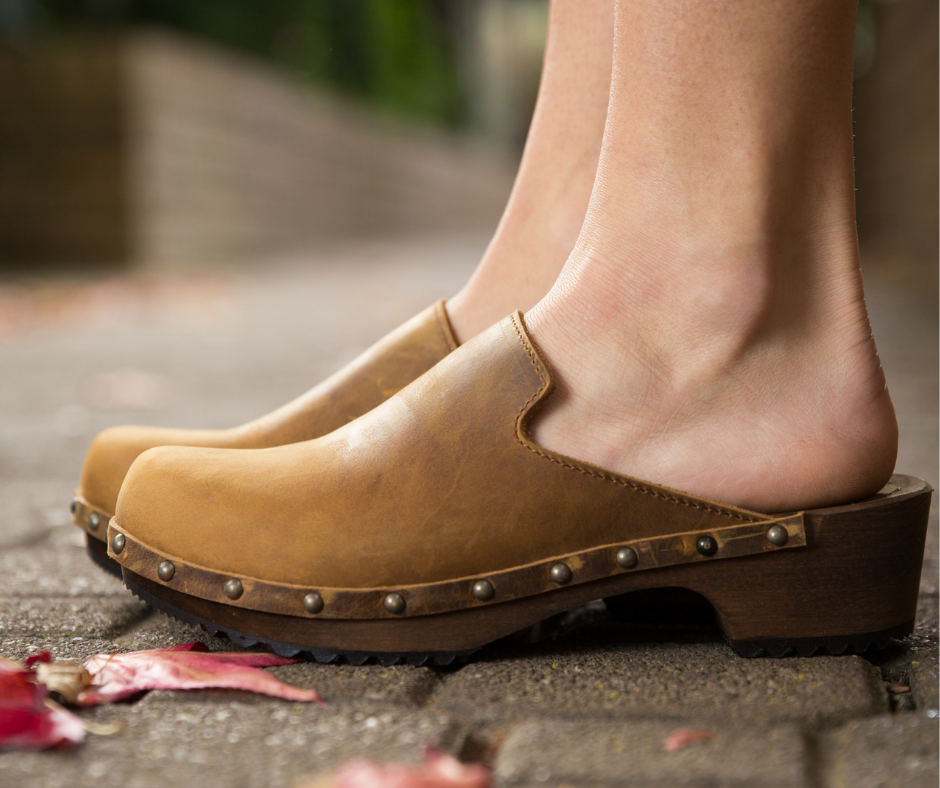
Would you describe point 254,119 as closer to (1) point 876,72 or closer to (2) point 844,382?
(1) point 876,72

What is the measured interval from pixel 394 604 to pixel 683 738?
0.27 meters

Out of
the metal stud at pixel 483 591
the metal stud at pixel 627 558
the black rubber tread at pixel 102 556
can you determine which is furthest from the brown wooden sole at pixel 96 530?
the metal stud at pixel 627 558

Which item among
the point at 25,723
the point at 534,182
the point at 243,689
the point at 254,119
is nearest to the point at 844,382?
the point at 534,182

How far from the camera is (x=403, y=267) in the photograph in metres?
7.43

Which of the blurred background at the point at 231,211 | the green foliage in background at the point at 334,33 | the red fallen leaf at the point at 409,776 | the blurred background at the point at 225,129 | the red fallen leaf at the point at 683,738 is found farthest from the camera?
the green foliage in background at the point at 334,33

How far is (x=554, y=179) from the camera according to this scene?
3.67 feet

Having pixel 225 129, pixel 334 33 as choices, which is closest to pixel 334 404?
pixel 225 129

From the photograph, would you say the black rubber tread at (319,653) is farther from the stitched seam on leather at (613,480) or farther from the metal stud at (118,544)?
the stitched seam on leather at (613,480)

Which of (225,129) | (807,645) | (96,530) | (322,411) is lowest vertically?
(807,645)

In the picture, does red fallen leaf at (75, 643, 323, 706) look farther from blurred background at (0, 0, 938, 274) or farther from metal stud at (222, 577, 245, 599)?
blurred background at (0, 0, 938, 274)

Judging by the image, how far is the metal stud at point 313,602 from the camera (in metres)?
0.83

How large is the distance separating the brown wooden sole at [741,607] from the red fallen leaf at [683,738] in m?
0.16

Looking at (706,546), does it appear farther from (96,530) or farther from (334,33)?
(334,33)

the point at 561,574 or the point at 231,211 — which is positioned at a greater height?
the point at 231,211
